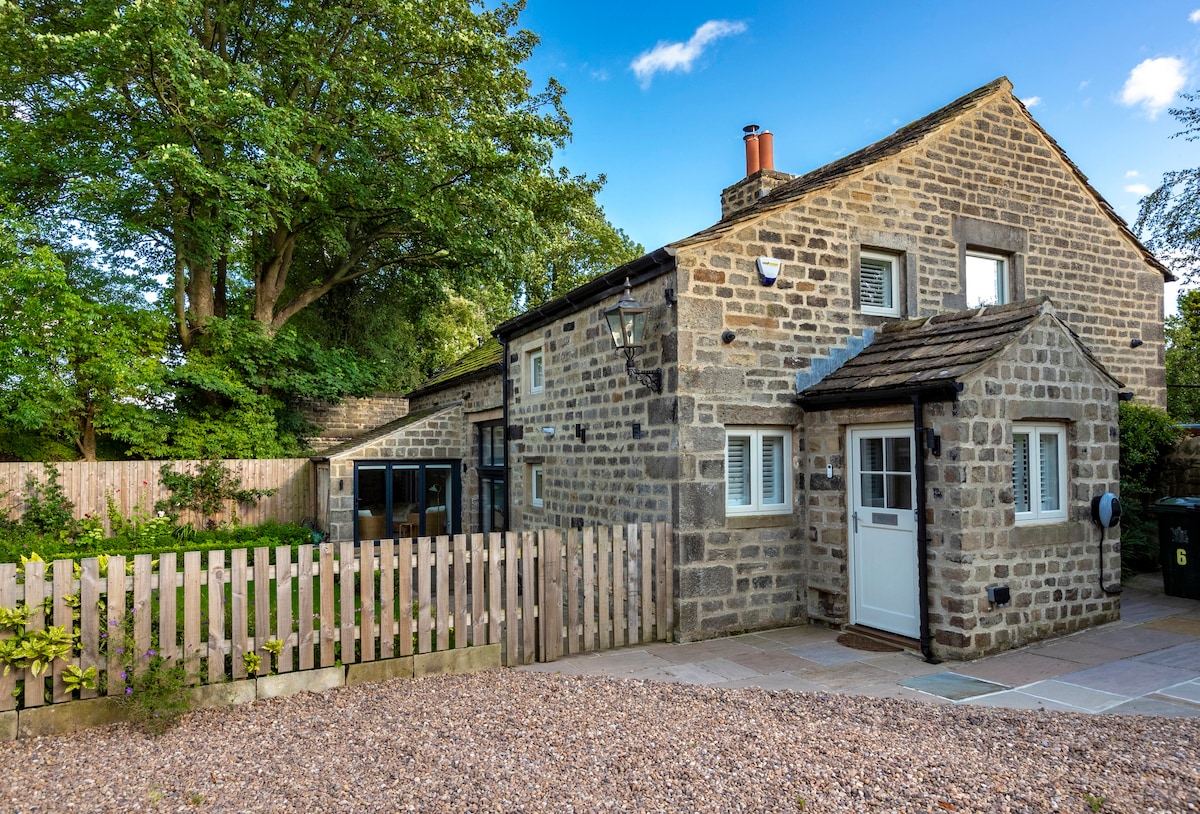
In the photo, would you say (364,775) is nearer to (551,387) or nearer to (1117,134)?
(551,387)

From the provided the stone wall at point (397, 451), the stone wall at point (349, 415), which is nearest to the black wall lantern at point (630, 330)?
the stone wall at point (397, 451)

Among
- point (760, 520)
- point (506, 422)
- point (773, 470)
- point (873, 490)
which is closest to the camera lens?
point (873, 490)

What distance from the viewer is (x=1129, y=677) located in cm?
591

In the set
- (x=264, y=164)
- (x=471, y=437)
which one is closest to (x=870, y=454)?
(x=471, y=437)

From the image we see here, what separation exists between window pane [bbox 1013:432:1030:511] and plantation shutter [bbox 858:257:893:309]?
2.53 meters

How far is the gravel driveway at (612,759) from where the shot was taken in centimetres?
373

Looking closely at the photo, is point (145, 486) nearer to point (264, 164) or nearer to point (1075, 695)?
point (264, 164)

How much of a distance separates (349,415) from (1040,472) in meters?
16.8

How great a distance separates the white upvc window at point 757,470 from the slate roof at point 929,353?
2.13ft

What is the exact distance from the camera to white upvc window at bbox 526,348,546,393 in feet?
38.3

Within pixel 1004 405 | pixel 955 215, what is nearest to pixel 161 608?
pixel 1004 405

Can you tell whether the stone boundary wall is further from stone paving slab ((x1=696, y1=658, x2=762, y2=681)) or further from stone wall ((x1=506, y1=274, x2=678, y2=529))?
stone wall ((x1=506, y1=274, x2=678, y2=529))

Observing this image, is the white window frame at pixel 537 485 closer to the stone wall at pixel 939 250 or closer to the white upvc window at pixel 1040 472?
the stone wall at pixel 939 250

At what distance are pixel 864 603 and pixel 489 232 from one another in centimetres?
1399
